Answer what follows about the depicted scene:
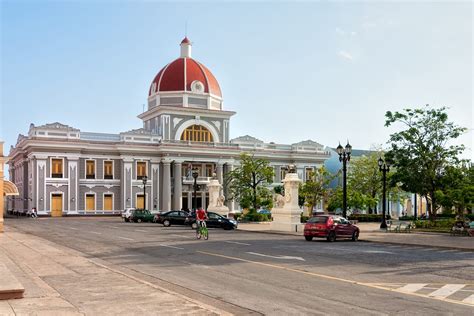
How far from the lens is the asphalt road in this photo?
11281 mm

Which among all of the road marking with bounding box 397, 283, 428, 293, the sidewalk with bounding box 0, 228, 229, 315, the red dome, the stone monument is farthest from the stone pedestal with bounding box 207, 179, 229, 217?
the road marking with bounding box 397, 283, 428, 293

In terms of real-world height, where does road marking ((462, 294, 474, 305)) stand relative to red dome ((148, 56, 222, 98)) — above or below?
below

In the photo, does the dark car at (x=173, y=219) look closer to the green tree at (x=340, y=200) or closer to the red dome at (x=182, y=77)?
the green tree at (x=340, y=200)

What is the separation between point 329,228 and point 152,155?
2139 inches

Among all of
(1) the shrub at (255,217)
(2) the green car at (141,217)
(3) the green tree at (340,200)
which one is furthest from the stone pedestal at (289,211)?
(3) the green tree at (340,200)

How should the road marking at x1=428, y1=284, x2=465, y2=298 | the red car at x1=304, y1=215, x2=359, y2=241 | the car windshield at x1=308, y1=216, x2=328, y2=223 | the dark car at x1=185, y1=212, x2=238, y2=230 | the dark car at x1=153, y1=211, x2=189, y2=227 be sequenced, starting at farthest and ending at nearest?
the dark car at x1=153, y1=211, x2=189, y2=227 < the dark car at x1=185, y1=212, x2=238, y2=230 < the car windshield at x1=308, y1=216, x2=328, y2=223 < the red car at x1=304, y1=215, x2=359, y2=241 < the road marking at x1=428, y1=284, x2=465, y2=298

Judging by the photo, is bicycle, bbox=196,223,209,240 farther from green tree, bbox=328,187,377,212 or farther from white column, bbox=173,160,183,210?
white column, bbox=173,160,183,210

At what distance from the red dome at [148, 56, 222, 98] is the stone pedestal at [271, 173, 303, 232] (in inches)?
1768

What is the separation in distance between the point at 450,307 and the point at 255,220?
4988 cm

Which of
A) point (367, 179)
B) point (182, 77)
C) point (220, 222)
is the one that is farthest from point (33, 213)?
point (367, 179)

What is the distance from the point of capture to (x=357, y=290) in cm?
1306

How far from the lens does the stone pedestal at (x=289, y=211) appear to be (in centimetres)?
4191

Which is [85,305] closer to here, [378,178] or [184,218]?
[184,218]

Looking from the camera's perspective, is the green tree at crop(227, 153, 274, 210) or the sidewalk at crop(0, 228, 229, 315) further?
the green tree at crop(227, 153, 274, 210)
